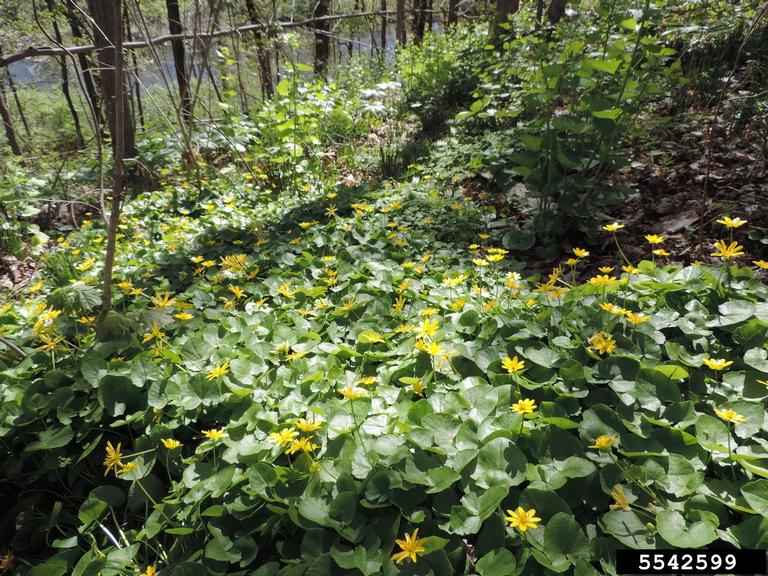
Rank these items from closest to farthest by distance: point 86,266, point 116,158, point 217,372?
point 217,372 → point 116,158 → point 86,266

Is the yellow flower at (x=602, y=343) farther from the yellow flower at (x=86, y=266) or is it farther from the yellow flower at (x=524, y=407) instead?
the yellow flower at (x=86, y=266)

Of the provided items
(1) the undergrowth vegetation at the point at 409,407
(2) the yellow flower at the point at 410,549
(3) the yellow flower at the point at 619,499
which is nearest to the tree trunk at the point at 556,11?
(1) the undergrowth vegetation at the point at 409,407

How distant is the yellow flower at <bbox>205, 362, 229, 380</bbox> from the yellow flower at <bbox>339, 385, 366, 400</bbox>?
41 cm

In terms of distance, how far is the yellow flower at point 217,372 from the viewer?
1.47 m

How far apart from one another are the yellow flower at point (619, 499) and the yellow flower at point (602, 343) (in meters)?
0.44

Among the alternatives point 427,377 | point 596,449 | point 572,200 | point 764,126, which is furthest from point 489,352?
point 764,126

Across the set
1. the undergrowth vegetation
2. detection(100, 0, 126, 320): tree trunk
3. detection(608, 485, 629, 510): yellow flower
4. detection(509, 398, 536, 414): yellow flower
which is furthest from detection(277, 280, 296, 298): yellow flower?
detection(608, 485, 629, 510): yellow flower

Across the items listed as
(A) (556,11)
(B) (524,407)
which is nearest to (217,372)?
(B) (524,407)

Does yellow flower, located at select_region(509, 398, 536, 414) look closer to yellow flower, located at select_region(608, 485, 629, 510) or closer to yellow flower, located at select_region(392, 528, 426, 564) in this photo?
yellow flower, located at select_region(608, 485, 629, 510)

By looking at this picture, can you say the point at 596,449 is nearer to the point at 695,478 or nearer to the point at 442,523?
the point at 695,478

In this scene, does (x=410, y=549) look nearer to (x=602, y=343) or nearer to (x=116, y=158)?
(x=602, y=343)

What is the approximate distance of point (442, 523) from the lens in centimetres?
107

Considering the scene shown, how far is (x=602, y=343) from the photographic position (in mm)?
1361

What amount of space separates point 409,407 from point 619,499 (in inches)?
23.5
